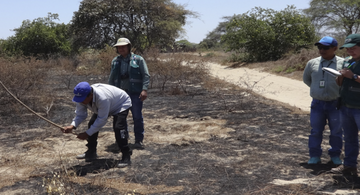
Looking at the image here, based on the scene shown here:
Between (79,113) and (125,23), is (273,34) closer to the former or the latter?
(125,23)

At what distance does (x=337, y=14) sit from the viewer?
3189 cm

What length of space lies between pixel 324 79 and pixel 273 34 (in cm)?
1959

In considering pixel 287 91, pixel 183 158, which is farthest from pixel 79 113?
pixel 287 91

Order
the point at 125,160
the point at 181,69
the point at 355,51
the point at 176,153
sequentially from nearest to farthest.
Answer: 1. the point at 355,51
2. the point at 125,160
3. the point at 176,153
4. the point at 181,69

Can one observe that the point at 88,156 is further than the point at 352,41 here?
Yes

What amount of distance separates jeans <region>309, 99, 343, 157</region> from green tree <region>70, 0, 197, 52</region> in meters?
21.2

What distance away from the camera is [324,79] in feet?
14.3

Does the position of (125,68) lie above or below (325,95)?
above

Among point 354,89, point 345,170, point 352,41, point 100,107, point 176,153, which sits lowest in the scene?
point 176,153

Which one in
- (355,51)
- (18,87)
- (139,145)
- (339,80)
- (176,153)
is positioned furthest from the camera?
(18,87)

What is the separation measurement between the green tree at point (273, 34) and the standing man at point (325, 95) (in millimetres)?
19075

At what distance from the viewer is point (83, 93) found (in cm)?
415

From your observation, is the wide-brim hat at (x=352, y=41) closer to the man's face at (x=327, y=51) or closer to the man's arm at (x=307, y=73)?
the man's face at (x=327, y=51)

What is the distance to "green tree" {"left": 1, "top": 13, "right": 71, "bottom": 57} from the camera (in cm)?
2547
